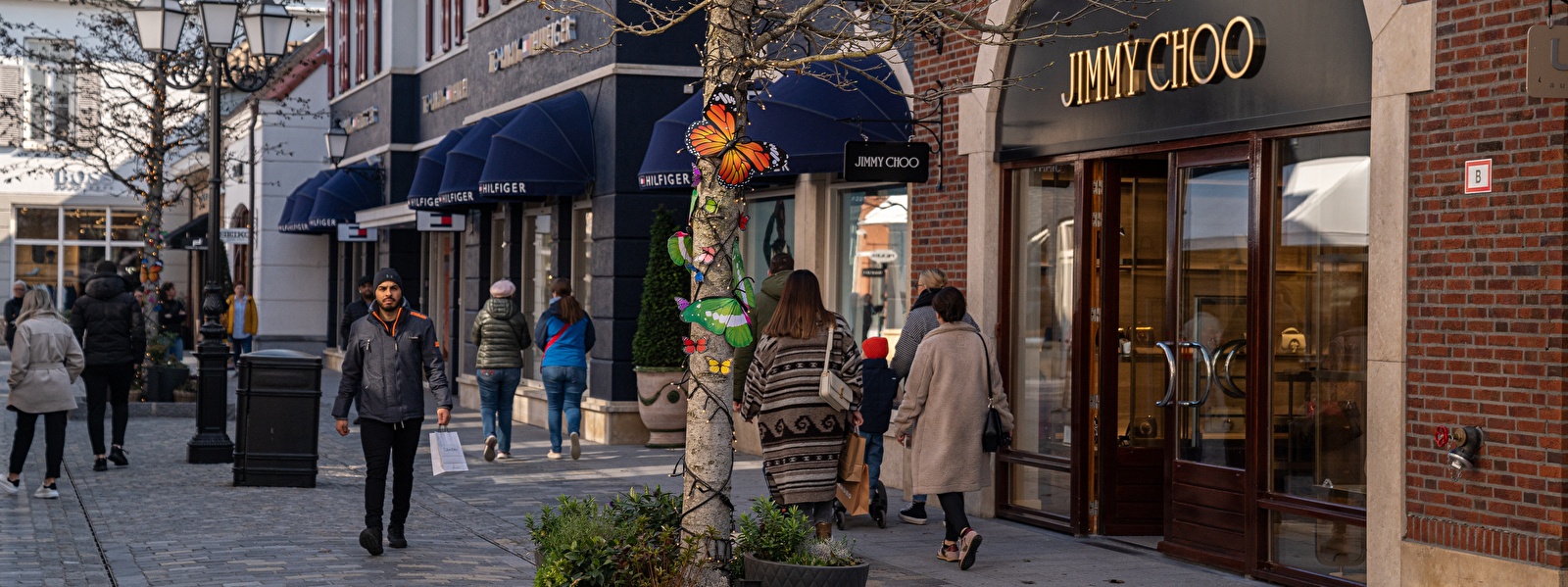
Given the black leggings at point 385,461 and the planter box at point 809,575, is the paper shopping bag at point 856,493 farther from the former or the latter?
the planter box at point 809,575

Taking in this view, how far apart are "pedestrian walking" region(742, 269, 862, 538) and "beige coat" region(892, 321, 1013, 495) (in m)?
0.58

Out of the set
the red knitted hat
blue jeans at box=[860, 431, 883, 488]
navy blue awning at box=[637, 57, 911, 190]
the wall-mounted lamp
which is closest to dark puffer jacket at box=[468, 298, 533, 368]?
navy blue awning at box=[637, 57, 911, 190]

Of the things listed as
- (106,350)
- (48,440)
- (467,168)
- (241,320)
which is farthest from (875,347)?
(241,320)

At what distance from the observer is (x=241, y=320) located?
28453 millimetres

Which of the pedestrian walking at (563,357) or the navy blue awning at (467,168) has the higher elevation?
the navy blue awning at (467,168)

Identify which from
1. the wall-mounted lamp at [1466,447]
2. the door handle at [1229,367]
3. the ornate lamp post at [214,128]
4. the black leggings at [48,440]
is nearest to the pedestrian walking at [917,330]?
the door handle at [1229,367]

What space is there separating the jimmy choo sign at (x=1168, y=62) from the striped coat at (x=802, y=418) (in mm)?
2414

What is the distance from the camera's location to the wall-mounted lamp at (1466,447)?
7539 millimetres

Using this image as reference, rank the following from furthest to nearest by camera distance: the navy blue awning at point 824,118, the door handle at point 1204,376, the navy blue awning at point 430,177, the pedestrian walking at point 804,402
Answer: the navy blue awning at point 430,177
the navy blue awning at point 824,118
the door handle at point 1204,376
the pedestrian walking at point 804,402

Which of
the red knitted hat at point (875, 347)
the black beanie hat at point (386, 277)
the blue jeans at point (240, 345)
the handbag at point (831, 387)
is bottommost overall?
the blue jeans at point (240, 345)

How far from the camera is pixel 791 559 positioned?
716 cm

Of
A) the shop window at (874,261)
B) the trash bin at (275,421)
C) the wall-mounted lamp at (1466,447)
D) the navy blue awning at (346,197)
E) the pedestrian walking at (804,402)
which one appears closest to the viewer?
the wall-mounted lamp at (1466,447)

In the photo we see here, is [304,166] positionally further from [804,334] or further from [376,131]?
[804,334]

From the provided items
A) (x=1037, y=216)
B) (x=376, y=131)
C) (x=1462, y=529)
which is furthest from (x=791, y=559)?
(x=376, y=131)
